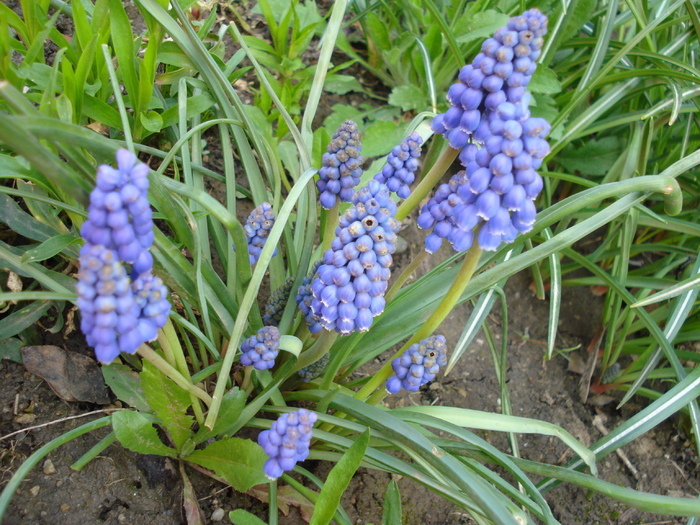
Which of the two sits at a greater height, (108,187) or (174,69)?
(108,187)

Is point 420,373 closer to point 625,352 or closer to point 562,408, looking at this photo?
point 562,408

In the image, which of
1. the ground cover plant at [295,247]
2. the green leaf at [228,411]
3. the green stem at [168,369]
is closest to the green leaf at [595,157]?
the ground cover plant at [295,247]

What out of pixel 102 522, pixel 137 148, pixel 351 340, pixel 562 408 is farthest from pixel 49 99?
pixel 562 408

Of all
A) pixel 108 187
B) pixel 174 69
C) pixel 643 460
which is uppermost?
pixel 108 187

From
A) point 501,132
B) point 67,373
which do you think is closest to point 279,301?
point 67,373

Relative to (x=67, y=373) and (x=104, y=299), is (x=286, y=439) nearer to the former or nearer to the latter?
(x=104, y=299)

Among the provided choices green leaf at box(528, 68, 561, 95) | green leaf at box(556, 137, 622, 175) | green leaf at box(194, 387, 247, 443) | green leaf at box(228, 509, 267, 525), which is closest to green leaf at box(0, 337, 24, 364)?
green leaf at box(194, 387, 247, 443)
